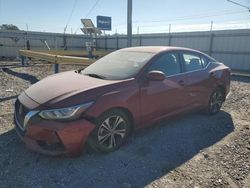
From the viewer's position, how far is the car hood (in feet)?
10.5

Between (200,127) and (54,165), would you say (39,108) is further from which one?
(200,127)

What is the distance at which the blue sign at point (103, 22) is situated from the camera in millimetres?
20953

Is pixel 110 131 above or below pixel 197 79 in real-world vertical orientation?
below

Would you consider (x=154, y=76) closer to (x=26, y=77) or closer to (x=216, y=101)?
(x=216, y=101)

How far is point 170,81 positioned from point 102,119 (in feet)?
5.17

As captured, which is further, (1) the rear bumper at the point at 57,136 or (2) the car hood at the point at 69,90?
(2) the car hood at the point at 69,90

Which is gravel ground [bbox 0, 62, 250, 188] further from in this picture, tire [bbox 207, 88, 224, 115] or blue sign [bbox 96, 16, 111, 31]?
blue sign [bbox 96, 16, 111, 31]

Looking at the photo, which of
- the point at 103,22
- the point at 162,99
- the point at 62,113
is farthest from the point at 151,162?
the point at 103,22

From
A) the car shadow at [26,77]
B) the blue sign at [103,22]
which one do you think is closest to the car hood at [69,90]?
the car shadow at [26,77]

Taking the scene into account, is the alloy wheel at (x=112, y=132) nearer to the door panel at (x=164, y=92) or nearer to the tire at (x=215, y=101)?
the door panel at (x=164, y=92)

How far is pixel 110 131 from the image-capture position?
3.53 m

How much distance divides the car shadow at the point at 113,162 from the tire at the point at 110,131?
146mm

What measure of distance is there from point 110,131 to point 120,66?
1237 mm

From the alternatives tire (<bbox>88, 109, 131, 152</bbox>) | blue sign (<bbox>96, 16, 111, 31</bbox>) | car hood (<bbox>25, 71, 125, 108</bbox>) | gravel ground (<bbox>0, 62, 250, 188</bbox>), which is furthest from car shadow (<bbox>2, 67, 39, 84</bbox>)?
blue sign (<bbox>96, 16, 111, 31</bbox>)
